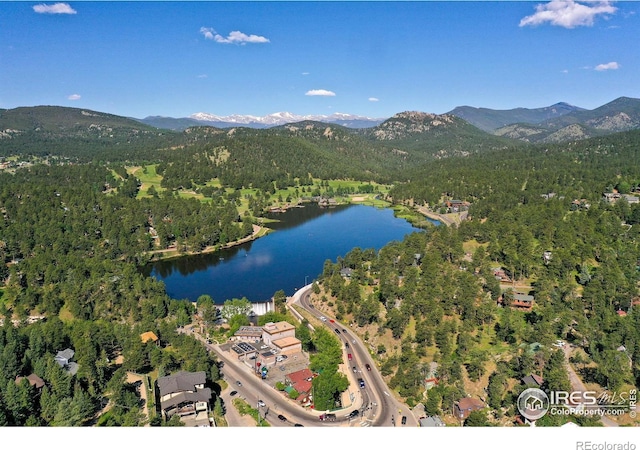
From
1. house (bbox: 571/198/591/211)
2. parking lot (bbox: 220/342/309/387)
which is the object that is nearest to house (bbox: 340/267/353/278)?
parking lot (bbox: 220/342/309/387)

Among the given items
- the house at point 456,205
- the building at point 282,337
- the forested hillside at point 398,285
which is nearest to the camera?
the forested hillside at point 398,285

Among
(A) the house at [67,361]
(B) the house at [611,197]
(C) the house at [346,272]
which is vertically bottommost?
(A) the house at [67,361]

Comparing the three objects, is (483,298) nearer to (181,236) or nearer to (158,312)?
(158,312)

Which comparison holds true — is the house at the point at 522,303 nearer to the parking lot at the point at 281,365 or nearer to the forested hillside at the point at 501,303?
the forested hillside at the point at 501,303

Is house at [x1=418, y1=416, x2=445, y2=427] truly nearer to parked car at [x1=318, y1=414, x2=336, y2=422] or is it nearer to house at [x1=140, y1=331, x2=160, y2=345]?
parked car at [x1=318, y1=414, x2=336, y2=422]

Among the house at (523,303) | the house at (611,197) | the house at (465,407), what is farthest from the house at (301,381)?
the house at (611,197)

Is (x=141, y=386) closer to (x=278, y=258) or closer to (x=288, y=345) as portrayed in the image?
(x=288, y=345)
